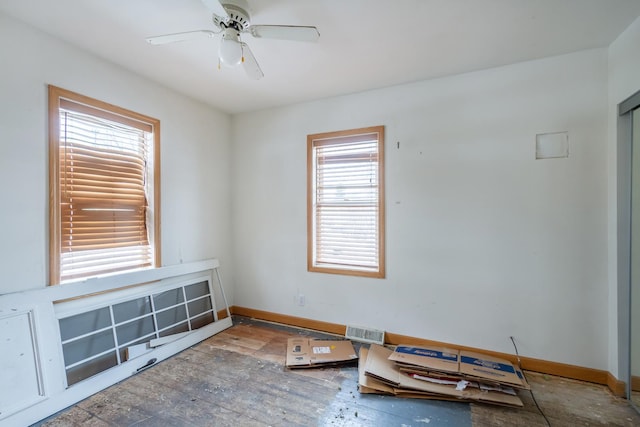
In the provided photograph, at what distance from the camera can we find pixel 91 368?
2.21 m

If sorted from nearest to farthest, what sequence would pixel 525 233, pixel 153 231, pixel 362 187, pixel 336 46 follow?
pixel 336 46, pixel 525 233, pixel 153 231, pixel 362 187

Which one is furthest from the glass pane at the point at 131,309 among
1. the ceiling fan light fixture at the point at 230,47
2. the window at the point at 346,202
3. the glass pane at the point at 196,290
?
the ceiling fan light fixture at the point at 230,47

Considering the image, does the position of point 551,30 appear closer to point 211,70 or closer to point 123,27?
point 211,70

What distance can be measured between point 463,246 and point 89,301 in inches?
123

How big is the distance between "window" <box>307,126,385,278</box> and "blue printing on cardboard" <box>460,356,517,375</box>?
984 mm

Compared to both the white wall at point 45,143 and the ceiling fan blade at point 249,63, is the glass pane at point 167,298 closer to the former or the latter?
the white wall at point 45,143

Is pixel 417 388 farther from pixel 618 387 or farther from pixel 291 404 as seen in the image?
pixel 618 387

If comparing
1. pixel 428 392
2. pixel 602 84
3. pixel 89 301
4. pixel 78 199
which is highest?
pixel 602 84

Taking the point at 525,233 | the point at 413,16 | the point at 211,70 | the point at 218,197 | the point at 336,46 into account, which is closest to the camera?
the point at 413,16

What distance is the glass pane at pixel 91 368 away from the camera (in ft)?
6.89

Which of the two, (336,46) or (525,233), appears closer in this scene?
(336,46)

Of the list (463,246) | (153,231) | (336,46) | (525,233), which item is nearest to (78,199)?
(153,231)

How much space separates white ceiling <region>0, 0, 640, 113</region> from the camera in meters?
1.77

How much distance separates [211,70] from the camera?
2.56 meters
